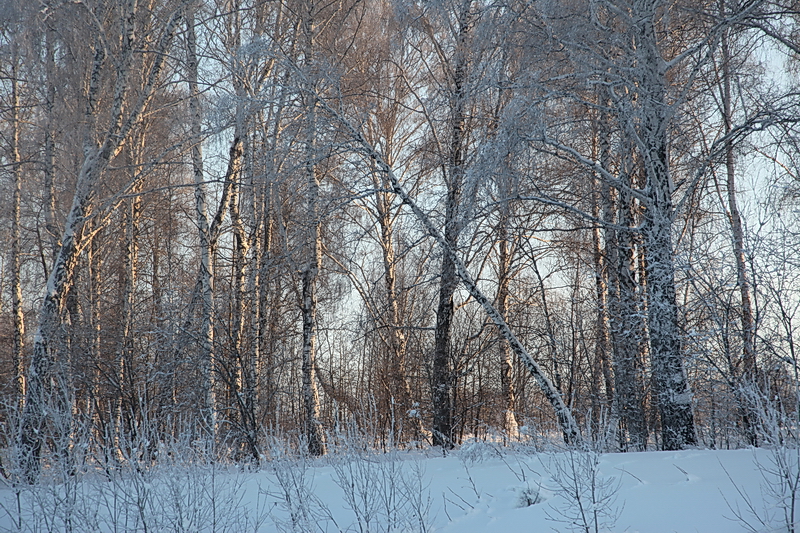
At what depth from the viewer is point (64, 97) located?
1172cm

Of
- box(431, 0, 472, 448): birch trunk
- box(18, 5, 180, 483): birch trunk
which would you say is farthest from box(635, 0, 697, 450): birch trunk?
box(18, 5, 180, 483): birch trunk

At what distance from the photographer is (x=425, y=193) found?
13.0 m

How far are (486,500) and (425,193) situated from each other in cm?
889

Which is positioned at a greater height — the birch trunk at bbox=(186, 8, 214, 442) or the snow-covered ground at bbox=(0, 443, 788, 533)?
the birch trunk at bbox=(186, 8, 214, 442)

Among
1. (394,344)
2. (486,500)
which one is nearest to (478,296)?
(486,500)

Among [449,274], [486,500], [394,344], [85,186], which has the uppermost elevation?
[85,186]

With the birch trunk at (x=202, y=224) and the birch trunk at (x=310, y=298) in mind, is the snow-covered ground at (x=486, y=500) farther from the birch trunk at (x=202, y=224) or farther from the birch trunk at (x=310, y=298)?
the birch trunk at (x=310, y=298)

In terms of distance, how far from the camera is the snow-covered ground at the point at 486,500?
404 cm

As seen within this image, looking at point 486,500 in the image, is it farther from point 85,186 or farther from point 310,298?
point 85,186

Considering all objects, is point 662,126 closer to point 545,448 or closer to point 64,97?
point 545,448

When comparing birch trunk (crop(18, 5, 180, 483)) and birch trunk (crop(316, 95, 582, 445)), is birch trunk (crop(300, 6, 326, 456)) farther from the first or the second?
birch trunk (crop(18, 5, 180, 483))

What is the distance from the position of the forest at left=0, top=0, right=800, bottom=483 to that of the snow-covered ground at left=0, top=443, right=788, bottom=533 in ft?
1.12

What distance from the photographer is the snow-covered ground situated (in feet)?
13.3

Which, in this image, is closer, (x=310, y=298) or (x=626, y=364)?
(x=626, y=364)
